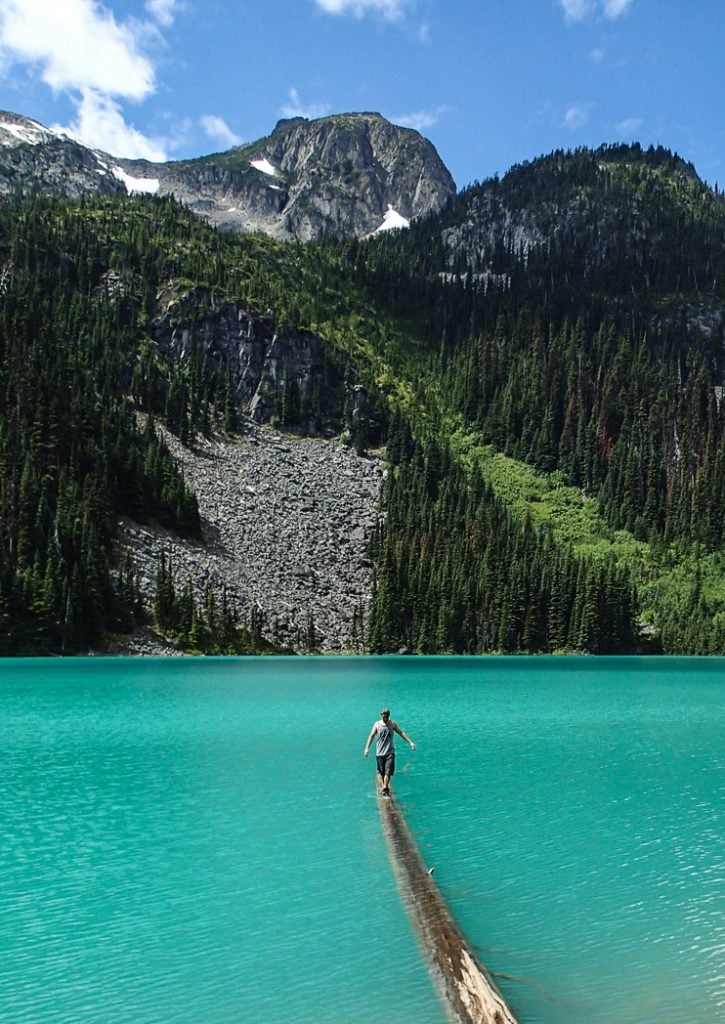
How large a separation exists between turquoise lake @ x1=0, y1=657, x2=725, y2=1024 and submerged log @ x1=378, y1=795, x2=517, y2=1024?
12.5 inches

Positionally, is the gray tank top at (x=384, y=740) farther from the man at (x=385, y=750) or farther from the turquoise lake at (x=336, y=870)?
the turquoise lake at (x=336, y=870)

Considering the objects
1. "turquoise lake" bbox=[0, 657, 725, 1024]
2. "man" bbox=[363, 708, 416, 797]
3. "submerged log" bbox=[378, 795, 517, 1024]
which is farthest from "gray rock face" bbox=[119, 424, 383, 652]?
"submerged log" bbox=[378, 795, 517, 1024]

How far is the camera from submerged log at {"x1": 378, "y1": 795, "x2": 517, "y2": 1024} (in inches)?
498

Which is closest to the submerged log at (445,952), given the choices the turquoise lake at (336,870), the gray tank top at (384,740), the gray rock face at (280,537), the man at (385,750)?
the turquoise lake at (336,870)

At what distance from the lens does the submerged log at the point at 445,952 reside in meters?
12.6

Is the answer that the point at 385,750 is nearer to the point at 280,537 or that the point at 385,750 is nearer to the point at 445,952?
the point at 445,952

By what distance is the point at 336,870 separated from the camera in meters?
20.2

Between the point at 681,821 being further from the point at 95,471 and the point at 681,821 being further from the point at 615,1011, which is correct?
the point at 95,471

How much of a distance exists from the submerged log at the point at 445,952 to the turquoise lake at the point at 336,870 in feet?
1.04

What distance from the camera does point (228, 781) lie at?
30469 mm

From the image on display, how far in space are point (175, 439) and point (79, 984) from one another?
168 meters

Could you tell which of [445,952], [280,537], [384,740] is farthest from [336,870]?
[280,537]

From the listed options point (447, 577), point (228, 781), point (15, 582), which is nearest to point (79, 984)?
point (228, 781)

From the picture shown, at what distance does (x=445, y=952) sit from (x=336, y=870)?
5.84 m
